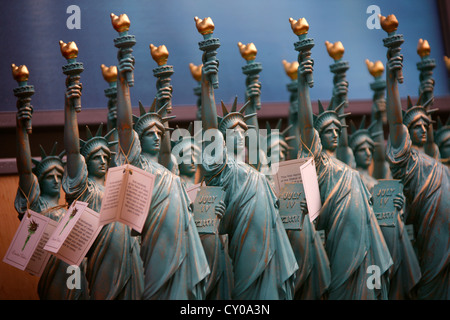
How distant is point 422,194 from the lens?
5.39 m

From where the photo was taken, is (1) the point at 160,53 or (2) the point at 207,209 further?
(1) the point at 160,53

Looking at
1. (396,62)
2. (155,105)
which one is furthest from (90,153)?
(396,62)

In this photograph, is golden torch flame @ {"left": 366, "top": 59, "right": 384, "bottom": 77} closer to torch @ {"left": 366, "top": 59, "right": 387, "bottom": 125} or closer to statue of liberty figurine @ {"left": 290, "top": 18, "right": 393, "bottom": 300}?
torch @ {"left": 366, "top": 59, "right": 387, "bottom": 125}

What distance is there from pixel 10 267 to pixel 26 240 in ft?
4.17

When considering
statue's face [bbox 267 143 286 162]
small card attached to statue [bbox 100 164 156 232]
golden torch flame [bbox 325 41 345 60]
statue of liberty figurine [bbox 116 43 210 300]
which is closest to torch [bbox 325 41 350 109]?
golden torch flame [bbox 325 41 345 60]

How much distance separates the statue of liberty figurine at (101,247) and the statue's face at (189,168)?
920mm

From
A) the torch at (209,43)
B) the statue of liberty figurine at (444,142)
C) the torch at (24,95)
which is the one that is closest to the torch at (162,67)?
the torch at (209,43)

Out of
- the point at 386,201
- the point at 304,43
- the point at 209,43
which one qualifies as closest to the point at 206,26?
the point at 209,43

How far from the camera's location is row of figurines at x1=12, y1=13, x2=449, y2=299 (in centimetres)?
442

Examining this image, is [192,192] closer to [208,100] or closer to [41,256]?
[208,100]

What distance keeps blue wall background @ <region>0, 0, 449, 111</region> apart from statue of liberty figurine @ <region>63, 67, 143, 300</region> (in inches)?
45.9

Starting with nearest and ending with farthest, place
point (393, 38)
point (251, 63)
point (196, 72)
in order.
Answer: point (393, 38)
point (251, 63)
point (196, 72)

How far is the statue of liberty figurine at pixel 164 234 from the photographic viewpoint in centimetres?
428
